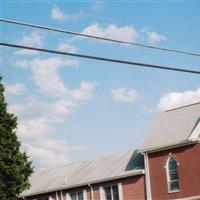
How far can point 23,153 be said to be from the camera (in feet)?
121

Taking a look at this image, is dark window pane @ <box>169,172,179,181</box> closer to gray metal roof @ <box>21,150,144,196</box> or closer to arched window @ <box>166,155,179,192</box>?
arched window @ <box>166,155,179,192</box>

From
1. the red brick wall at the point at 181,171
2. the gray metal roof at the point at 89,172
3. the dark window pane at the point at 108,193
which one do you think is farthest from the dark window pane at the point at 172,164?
the dark window pane at the point at 108,193

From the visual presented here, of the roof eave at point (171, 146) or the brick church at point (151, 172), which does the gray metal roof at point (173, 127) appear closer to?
the brick church at point (151, 172)

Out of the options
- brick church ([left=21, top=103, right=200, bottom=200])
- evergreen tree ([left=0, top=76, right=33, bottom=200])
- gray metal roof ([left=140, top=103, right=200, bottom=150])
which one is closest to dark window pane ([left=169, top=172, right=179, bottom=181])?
brick church ([left=21, top=103, right=200, bottom=200])

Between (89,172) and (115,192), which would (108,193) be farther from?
(89,172)

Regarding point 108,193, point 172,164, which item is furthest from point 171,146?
point 108,193

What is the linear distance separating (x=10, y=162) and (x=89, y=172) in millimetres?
9030

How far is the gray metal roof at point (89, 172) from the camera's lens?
4022 centimetres

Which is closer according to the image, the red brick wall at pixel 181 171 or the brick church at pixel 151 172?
the red brick wall at pixel 181 171

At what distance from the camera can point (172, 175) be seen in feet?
120

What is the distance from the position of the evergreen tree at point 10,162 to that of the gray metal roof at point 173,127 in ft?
26.6

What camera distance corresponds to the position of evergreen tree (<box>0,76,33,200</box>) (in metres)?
35.6

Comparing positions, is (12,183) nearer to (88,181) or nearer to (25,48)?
(88,181)

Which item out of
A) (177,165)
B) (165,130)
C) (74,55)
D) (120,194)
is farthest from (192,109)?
(74,55)
